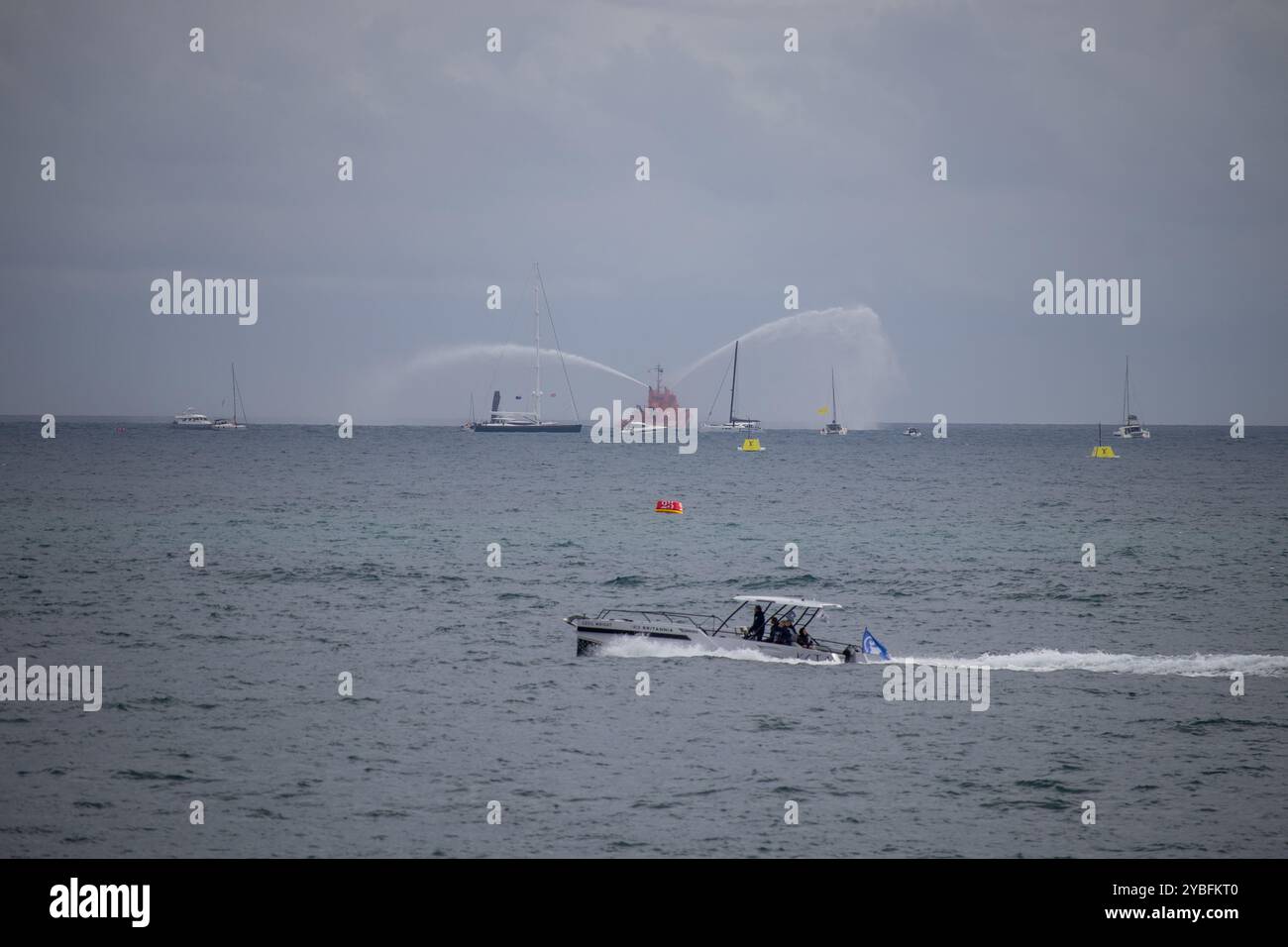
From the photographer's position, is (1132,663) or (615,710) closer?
(615,710)

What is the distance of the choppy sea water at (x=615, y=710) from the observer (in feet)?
112

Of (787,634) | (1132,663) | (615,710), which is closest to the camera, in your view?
(615,710)

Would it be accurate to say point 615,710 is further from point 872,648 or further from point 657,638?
point 872,648

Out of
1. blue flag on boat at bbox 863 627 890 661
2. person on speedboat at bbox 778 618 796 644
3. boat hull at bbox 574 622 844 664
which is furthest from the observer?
boat hull at bbox 574 622 844 664

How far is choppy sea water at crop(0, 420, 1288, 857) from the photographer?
34219 millimetres

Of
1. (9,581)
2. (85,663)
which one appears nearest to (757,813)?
(85,663)

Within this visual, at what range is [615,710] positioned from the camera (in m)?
46.7

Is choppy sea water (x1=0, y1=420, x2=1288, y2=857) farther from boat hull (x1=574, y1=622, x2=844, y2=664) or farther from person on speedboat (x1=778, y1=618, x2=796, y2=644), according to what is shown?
person on speedboat (x1=778, y1=618, x2=796, y2=644)

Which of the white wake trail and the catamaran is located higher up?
the catamaran
